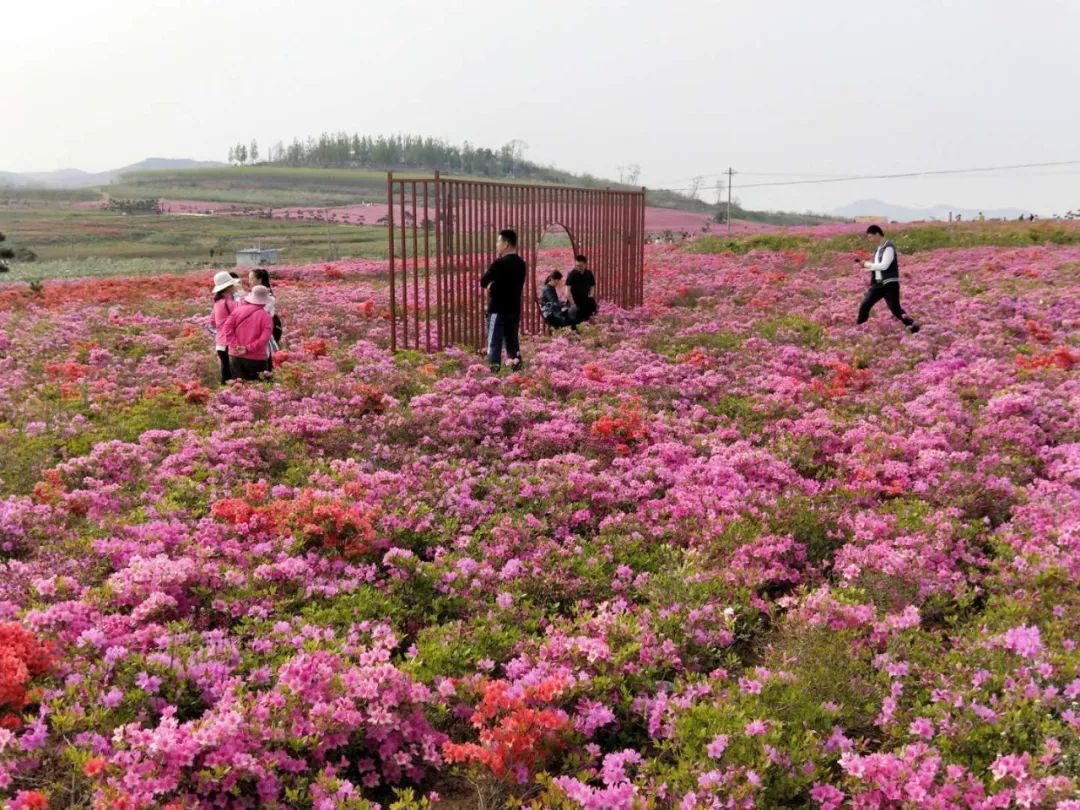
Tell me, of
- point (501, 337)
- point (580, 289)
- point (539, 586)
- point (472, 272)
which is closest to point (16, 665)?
point (539, 586)

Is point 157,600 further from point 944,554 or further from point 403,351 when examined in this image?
point 403,351

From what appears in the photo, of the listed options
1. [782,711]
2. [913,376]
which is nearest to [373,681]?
[782,711]

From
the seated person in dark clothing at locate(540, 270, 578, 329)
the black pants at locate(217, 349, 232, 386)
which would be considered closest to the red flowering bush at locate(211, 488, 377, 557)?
the black pants at locate(217, 349, 232, 386)

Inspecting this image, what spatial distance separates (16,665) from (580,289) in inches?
559

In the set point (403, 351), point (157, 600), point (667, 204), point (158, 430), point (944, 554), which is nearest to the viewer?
point (157, 600)

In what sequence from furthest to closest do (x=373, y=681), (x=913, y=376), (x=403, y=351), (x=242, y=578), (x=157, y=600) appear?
(x=403, y=351)
(x=913, y=376)
(x=242, y=578)
(x=157, y=600)
(x=373, y=681)

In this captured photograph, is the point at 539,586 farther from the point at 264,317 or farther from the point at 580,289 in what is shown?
the point at 580,289

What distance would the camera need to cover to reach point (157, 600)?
543cm

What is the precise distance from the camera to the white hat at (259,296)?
37.6 feet

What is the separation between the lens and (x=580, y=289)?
17562 mm

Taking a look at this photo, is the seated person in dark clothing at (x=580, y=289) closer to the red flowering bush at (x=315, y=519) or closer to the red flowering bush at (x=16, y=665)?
the red flowering bush at (x=315, y=519)

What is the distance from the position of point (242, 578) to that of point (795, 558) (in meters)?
4.59

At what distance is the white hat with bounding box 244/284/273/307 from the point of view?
37.6 ft

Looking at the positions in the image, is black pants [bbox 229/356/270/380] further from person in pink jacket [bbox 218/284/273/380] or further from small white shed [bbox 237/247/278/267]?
small white shed [bbox 237/247/278/267]
